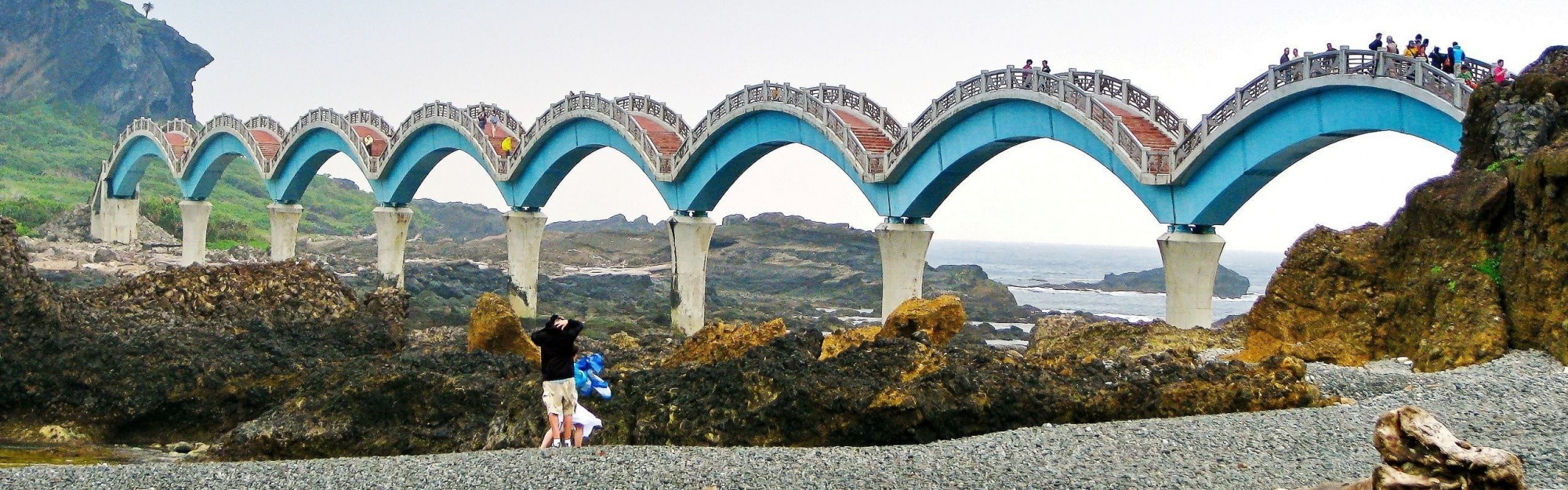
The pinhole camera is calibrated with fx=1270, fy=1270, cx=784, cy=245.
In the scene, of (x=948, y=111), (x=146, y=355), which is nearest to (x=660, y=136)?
(x=948, y=111)

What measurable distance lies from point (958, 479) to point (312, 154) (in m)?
42.1

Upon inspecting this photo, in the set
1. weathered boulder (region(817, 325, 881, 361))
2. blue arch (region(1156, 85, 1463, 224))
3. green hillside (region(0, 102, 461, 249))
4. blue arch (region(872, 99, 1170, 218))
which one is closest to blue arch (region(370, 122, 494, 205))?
blue arch (region(872, 99, 1170, 218))

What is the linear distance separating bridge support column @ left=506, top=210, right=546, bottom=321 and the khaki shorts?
26.9 m

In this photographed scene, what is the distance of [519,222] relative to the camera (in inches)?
1491

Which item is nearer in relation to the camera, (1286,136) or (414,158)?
(1286,136)

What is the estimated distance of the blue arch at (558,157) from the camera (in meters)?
34.2

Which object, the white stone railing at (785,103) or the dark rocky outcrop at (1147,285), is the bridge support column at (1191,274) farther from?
the dark rocky outcrop at (1147,285)

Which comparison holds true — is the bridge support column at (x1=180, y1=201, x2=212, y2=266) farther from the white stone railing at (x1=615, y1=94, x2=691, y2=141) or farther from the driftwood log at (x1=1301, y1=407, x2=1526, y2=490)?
the driftwood log at (x1=1301, y1=407, x2=1526, y2=490)

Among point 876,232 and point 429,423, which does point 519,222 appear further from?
point 429,423

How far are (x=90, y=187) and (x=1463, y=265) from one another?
84170 mm

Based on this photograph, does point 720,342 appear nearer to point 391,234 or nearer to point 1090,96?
point 1090,96

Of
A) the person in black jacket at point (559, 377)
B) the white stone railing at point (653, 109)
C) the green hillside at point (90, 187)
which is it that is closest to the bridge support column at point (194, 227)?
the green hillside at point (90, 187)

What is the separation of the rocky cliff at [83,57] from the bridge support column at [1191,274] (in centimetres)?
9689

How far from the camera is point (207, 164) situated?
53625 mm
